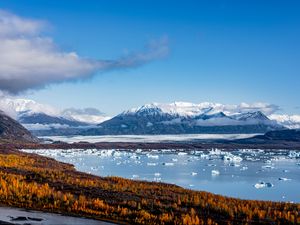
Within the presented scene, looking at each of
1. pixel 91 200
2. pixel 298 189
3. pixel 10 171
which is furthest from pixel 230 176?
pixel 91 200

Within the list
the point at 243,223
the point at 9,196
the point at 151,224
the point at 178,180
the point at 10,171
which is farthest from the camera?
the point at 178,180

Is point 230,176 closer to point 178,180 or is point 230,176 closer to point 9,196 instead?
point 178,180

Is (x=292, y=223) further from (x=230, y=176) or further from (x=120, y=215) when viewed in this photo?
(x=230, y=176)

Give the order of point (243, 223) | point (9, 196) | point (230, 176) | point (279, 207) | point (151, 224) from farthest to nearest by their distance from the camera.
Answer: point (230, 176), point (279, 207), point (9, 196), point (243, 223), point (151, 224)

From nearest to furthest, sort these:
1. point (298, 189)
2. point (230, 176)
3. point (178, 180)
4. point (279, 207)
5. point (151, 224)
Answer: point (151, 224) < point (279, 207) < point (298, 189) < point (178, 180) < point (230, 176)

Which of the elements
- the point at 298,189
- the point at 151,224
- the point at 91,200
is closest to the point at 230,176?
the point at 298,189

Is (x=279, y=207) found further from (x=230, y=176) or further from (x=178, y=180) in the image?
(x=230, y=176)

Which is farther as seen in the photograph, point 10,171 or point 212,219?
point 10,171

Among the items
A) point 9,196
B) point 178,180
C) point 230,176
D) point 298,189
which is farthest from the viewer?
point 230,176

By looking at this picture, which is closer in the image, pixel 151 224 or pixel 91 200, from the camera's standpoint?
pixel 151 224
